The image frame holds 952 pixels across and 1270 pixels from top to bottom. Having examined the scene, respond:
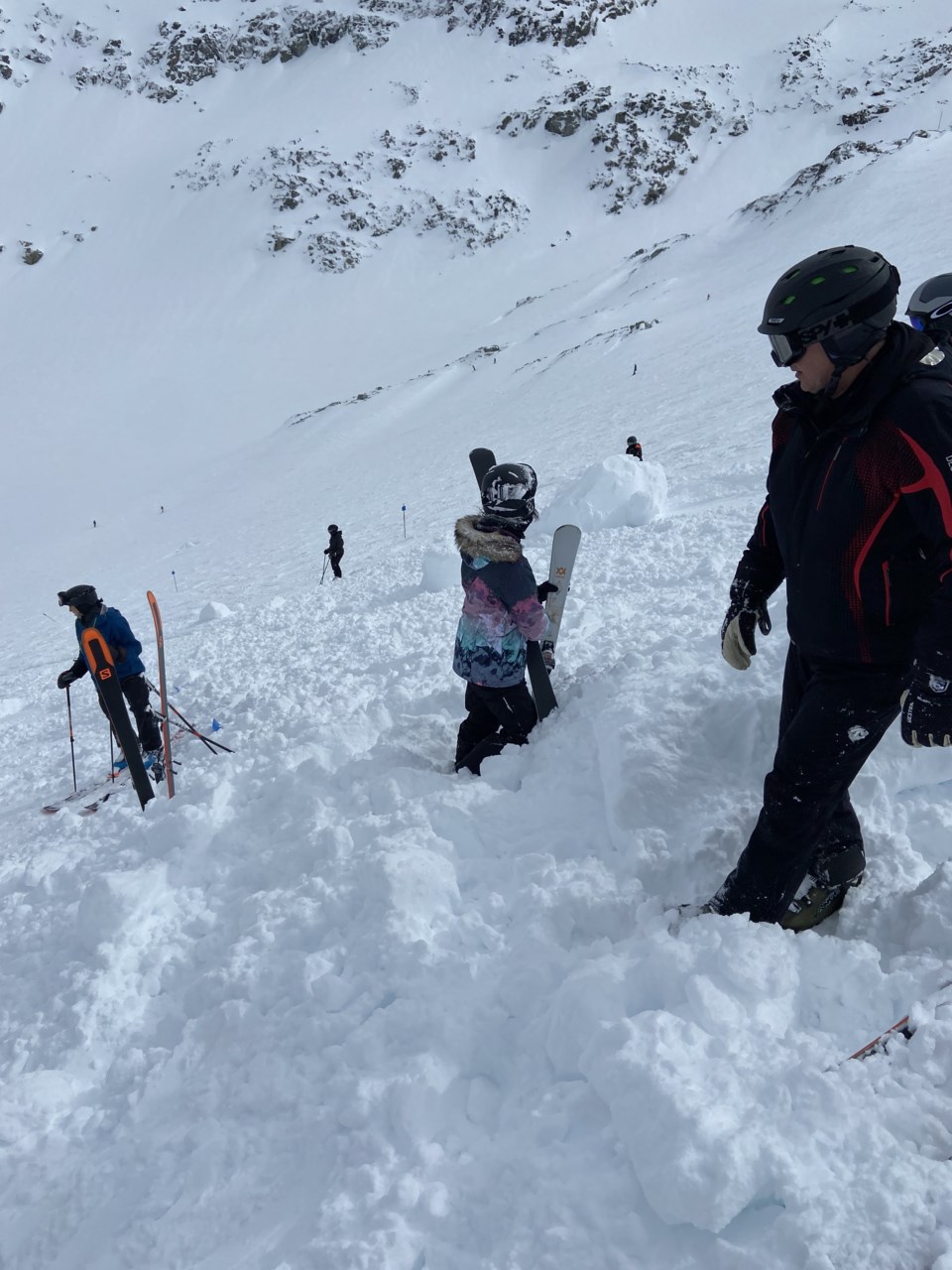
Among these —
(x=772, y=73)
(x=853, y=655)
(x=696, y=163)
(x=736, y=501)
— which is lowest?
(x=736, y=501)

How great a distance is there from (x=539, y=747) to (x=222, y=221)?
88.9 m

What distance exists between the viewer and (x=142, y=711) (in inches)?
243

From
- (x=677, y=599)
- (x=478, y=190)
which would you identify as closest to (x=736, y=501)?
(x=677, y=599)

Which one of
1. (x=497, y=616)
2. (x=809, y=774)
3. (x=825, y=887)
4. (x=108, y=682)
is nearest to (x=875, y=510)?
(x=809, y=774)

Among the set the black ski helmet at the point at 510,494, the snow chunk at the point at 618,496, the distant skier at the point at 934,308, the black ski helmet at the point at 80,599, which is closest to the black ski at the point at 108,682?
the black ski helmet at the point at 80,599

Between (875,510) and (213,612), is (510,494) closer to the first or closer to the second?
(875,510)

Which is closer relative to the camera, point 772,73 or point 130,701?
point 130,701

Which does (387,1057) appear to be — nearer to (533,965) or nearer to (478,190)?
(533,965)

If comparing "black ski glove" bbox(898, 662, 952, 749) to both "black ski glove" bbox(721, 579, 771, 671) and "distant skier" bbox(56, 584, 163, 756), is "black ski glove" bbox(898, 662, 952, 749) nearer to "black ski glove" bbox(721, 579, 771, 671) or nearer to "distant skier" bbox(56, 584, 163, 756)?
"black ski glove" bbox(721, 579, 771, 671)

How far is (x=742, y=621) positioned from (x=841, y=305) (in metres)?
1.24

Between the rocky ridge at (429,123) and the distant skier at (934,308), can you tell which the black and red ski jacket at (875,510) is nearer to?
the distant skier at (934,308)

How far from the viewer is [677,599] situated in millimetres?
6664

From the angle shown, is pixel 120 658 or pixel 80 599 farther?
pixel 120 658

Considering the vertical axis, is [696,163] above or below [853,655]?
above
